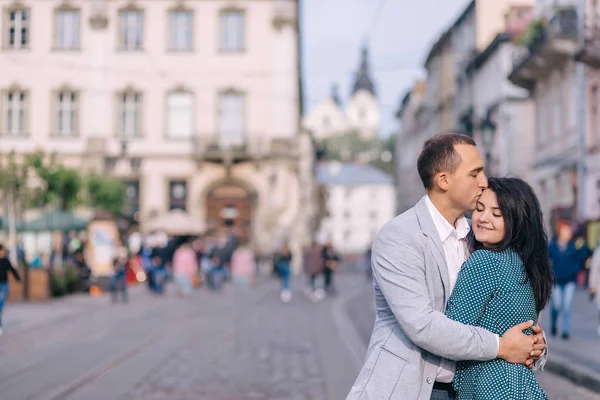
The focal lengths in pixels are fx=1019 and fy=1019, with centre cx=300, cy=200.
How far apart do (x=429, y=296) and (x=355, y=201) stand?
110 metres

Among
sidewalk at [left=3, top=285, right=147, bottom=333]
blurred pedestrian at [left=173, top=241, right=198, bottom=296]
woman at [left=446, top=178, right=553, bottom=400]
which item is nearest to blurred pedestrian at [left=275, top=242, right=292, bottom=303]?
blurred pedestrian at [left=173, top=241, right=198, bottom=296]

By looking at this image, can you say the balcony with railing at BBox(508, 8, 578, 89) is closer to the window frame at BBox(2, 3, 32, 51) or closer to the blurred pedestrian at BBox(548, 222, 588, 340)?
the blurred pedestrian at BBox(548, 222, 588, 340)

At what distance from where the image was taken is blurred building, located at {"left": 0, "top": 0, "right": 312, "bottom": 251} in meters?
45.1

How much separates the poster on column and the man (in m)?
24.6

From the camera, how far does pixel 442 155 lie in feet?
11.4

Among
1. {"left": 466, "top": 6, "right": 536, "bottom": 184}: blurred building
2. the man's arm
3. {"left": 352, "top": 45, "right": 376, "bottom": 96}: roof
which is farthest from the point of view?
{"left": 352, "top": 45, "right": 376, "bottom": 96}: roof

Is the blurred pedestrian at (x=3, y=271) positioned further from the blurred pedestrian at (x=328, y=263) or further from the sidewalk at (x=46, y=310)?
the blurred pedestrian at (x=328, y=263)

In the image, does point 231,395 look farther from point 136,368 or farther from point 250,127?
point 250,127

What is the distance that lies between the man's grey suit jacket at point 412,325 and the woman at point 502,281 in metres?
0.08

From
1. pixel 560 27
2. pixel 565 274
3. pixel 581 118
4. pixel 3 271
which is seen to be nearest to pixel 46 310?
pixel 3 271

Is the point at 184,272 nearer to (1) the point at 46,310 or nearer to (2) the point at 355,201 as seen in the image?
(1) the point at 46,310

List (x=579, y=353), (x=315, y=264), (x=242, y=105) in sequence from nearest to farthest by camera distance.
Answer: (x=579, y=353) → (x=315, y=264) → (x=242, y=105)

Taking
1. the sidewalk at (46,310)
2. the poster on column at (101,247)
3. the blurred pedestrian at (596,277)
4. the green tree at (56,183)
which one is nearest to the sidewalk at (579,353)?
the blurred pedestrian at (596,277)

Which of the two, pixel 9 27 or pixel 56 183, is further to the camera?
pixel 9 27
